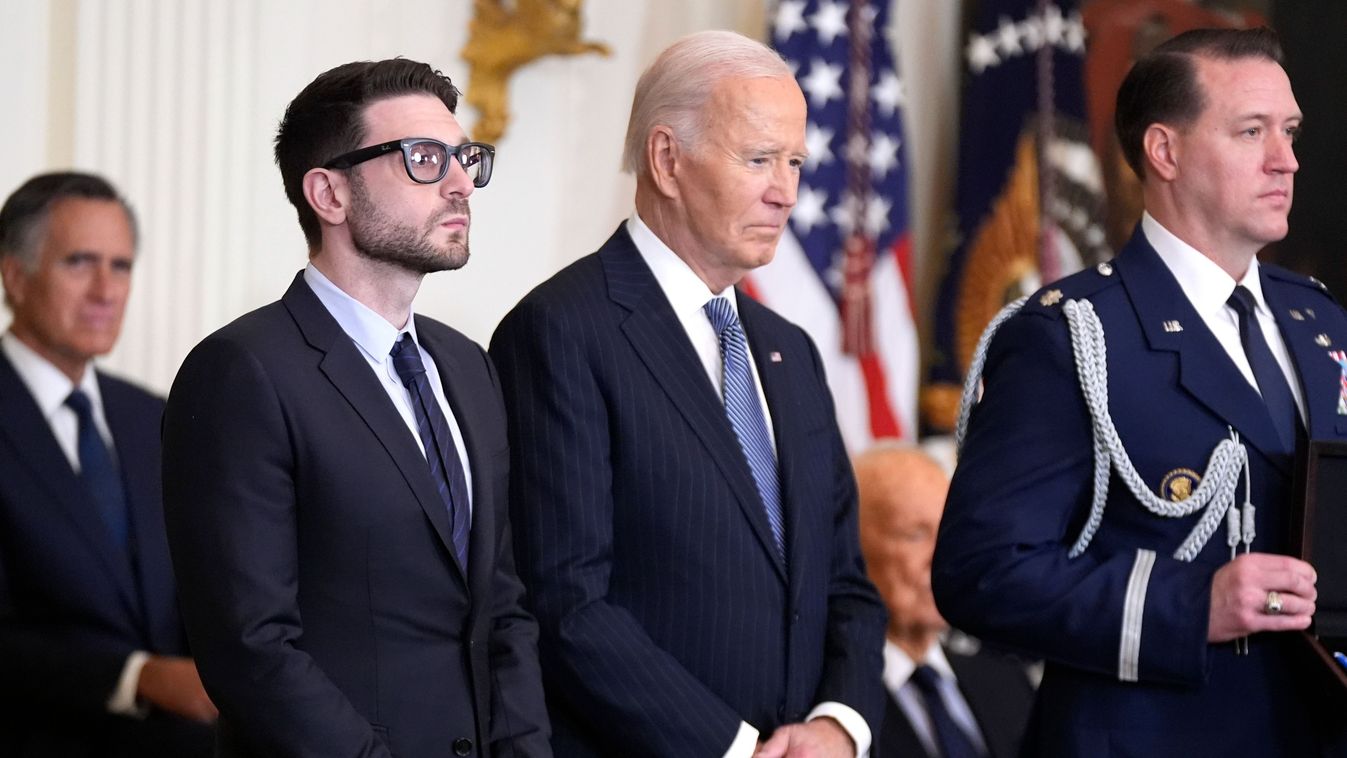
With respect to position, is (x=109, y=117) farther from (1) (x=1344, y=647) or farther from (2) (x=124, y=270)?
(1) (x=1344, y=647)

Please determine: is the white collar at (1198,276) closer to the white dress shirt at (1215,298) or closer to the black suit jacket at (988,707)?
the white dress shirt at (1215,298)

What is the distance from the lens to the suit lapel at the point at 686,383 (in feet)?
10.6

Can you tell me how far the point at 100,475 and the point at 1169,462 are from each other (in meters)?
2.39

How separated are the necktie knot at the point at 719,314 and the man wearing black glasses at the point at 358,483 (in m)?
0.57

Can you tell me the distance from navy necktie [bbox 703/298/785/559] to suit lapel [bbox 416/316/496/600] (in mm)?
531

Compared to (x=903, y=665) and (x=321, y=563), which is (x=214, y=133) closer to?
(x=903, y=665)

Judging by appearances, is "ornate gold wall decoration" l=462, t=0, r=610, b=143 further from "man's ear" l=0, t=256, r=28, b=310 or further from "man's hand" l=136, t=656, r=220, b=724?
"man's hand" l=136, t=656, r=220, b=724

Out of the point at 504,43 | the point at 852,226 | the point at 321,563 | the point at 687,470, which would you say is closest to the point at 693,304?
the point at 687,470

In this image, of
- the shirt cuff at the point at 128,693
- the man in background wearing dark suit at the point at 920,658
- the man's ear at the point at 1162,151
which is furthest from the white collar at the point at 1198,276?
the shirt cuff at the point at 128,693

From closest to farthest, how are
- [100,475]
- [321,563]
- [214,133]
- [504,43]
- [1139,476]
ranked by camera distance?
[321,563] < [1139,476] < [100,475] < [214,133] < [504,43]

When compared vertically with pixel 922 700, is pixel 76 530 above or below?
above

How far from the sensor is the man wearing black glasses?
2.58 meters

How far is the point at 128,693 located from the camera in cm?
376

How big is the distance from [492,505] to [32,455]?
4.90 feet
